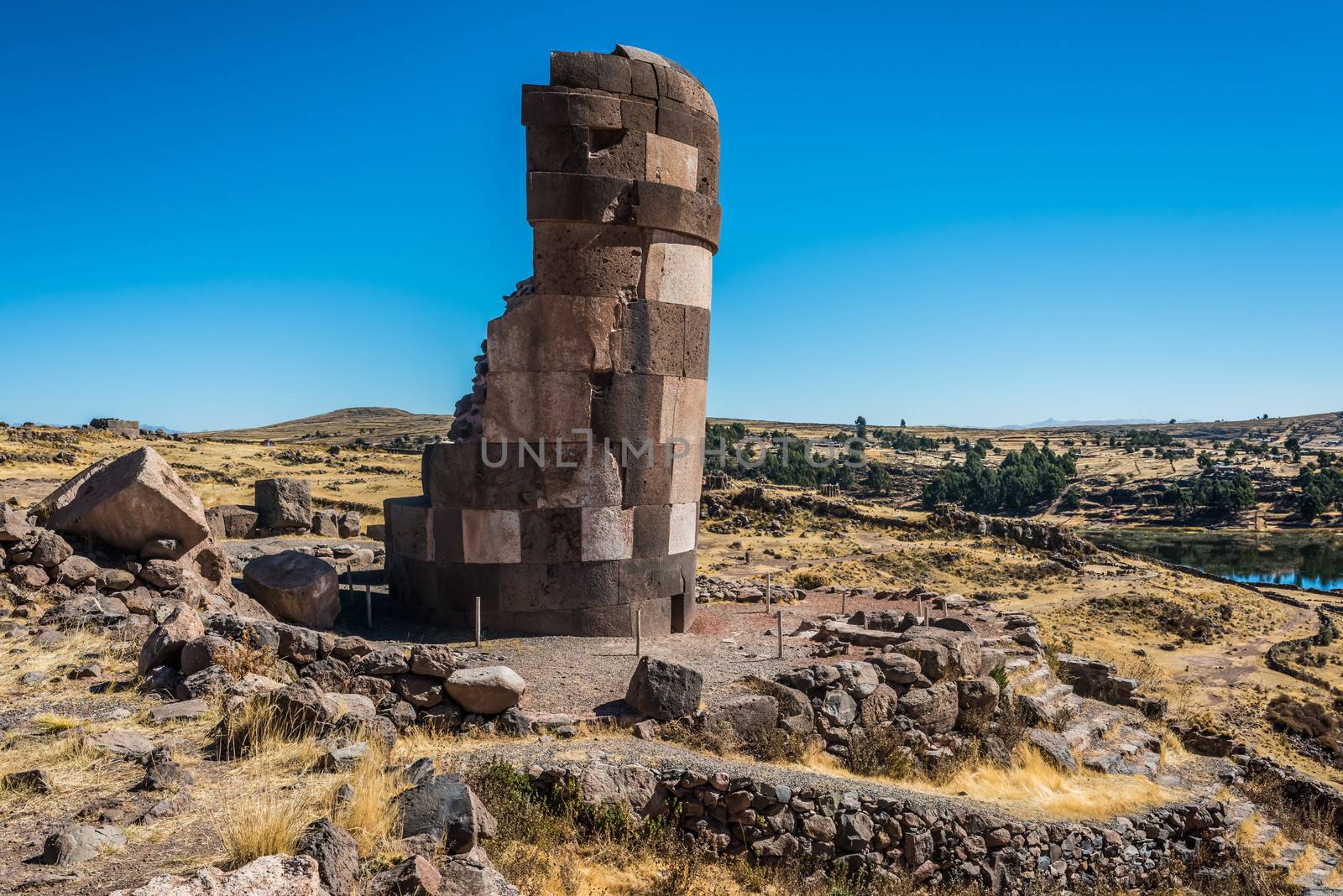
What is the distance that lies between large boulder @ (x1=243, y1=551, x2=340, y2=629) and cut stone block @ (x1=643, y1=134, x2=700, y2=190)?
587 cm

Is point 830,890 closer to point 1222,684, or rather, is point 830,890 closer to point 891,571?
point 1222,684

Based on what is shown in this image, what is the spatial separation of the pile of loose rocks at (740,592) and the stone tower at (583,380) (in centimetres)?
345

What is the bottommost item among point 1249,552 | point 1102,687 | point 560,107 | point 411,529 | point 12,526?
point 1249,552

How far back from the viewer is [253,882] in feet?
A: 12.1

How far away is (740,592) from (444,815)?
32.6ft

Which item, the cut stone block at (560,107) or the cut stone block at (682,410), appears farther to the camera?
the cut stone block at (682,410)

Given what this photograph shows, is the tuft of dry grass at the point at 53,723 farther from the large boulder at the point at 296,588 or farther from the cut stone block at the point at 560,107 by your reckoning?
the cut stone block at the point at 560,107

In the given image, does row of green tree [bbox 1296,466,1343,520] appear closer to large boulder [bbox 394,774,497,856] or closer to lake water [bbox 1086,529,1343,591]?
lake water [bbox 1086,529,1343,591]

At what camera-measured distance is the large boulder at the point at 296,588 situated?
10156 mm

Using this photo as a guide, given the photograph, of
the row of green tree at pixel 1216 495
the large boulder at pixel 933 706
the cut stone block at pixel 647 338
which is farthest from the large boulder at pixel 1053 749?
the row of green tree at pixel 1216 495

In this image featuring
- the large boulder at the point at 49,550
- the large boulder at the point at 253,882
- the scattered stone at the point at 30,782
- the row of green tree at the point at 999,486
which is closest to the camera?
the large boulder at the point at 253,882

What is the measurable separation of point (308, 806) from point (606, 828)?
2110 millimetres

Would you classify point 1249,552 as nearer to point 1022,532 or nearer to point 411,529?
point 1022,532

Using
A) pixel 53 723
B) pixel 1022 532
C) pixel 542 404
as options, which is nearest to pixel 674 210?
pixel 542 404
